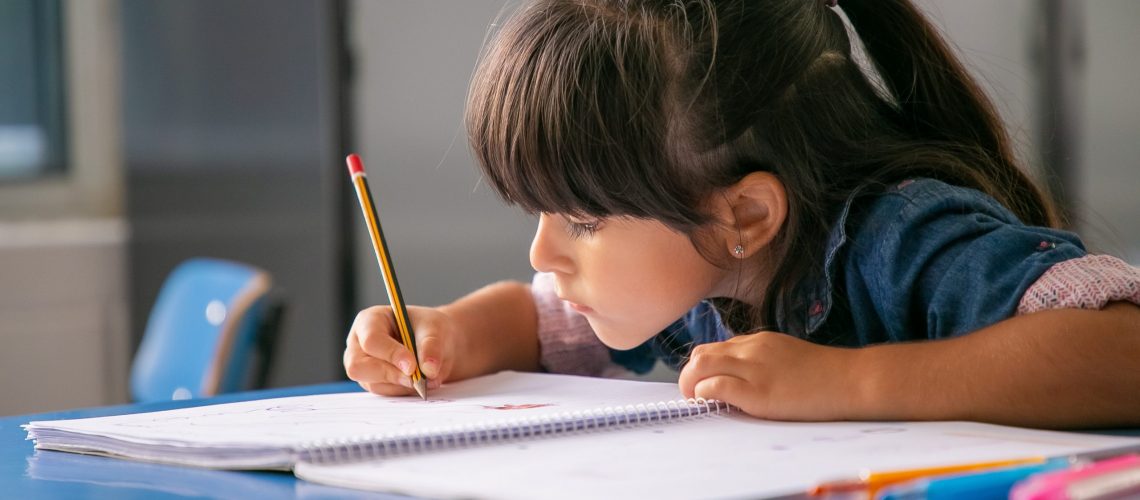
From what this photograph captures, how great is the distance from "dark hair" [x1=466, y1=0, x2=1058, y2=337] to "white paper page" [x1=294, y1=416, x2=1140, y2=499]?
0.73 ft

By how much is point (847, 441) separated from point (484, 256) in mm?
1463

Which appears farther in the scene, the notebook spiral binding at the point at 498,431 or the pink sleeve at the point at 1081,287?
the pink sleeve at the point at 1081,287

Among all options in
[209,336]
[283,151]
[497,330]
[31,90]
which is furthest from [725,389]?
[31,90]

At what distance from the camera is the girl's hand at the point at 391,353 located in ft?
3.01

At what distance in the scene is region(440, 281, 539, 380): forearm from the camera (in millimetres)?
1015

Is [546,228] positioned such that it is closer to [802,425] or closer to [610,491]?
[802,425]

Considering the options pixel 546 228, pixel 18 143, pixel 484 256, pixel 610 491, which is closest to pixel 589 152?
pixel 546 228

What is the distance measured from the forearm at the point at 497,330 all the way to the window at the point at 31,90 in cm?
199

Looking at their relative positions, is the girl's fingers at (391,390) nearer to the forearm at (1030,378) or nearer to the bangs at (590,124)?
the bangs at (590,124)

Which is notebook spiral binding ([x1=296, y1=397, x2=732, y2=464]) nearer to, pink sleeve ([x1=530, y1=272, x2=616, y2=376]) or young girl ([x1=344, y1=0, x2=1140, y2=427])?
young girl ([x1=344, y1=0, x2=1140, y2=427])

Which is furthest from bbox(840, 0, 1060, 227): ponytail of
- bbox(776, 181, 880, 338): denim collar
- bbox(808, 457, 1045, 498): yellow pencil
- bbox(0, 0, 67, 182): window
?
bbox(0, 0, 67, 182): window

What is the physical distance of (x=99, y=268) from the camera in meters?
2.71

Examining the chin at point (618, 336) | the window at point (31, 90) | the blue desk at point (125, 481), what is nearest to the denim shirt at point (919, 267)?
the chin at point (618, 336)

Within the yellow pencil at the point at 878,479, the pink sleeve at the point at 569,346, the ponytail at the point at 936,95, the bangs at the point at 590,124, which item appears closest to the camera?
the yellow pencil at the point at 878,479
